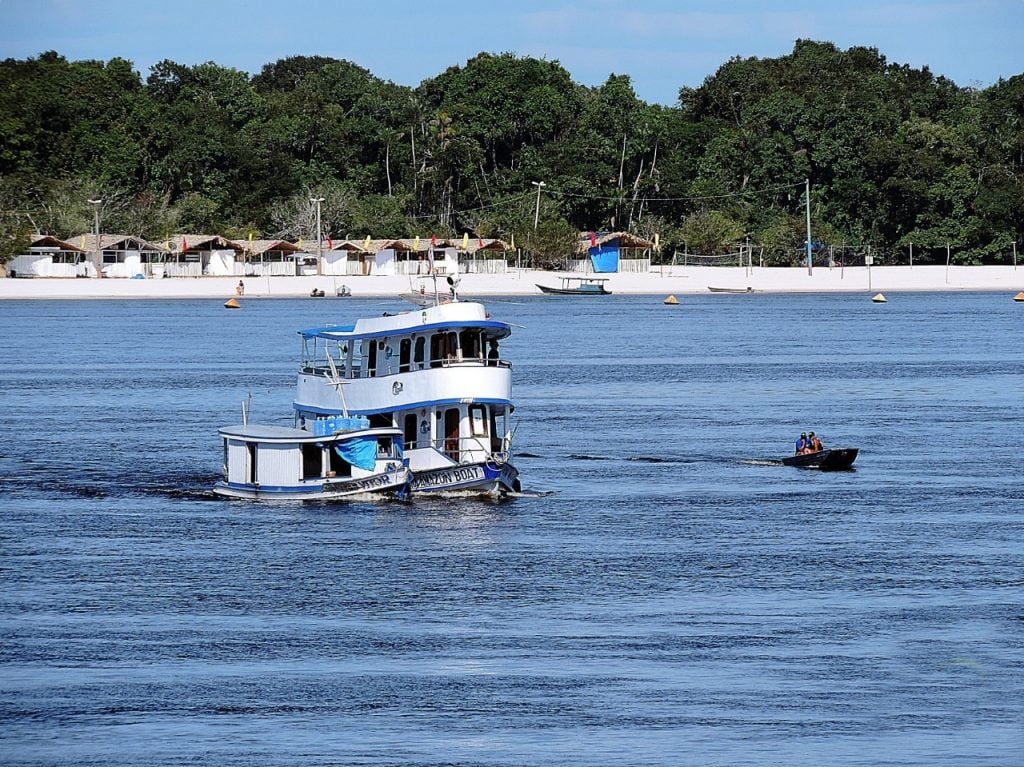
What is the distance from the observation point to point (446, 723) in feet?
107

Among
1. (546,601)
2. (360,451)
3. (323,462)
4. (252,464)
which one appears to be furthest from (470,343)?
(546,601)

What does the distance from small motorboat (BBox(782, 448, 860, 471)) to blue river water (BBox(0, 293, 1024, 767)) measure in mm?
684

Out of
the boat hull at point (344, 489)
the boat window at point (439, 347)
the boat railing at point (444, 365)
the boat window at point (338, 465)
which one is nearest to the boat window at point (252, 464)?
the boat hull at point (344, 489)

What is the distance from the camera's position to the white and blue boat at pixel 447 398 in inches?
2254

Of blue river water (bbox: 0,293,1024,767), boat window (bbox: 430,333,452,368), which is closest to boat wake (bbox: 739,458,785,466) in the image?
blue river water (bbox: 0,293,1024,767)

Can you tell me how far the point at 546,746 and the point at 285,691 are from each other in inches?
250

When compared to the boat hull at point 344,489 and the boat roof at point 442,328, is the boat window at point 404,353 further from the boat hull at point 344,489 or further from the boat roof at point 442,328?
the boat hull at point 344,489

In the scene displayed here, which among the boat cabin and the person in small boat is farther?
the person in small boat

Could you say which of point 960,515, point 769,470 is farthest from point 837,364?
point 960,515

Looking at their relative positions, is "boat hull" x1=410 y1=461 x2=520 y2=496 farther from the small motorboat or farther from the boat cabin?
the small motorboat

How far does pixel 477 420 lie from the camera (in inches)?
2280

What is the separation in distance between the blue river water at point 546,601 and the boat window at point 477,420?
241 cm

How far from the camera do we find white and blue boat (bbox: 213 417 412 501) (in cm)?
5716

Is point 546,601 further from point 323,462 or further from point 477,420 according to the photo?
point 323,462
